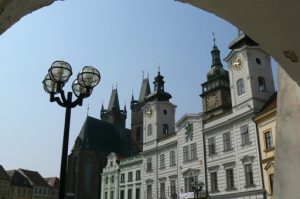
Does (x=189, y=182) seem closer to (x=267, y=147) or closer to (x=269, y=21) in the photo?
(x=267, y=147)

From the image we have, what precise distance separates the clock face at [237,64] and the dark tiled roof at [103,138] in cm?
4118

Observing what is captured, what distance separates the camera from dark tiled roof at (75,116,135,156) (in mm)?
68375

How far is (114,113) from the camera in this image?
84.3m

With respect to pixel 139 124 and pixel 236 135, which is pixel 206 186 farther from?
pixel 139 124

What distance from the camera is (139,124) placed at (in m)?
77.8

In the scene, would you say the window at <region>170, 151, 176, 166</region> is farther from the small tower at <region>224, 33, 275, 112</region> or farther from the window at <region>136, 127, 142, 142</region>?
the window at <region>136, 127, 142, 142</region>

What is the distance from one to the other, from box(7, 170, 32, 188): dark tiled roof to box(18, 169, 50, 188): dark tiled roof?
63.6 inches

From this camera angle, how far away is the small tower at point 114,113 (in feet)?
276

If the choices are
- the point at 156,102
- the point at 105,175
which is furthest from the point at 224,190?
the point at 105,175

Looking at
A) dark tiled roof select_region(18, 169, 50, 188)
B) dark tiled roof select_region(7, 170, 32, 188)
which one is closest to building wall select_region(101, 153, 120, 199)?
dark tiled roof select_region(7, 170, 32, 188)

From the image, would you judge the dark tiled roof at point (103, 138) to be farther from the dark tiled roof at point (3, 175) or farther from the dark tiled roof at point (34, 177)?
the dark tiled roof at point (34, 177)

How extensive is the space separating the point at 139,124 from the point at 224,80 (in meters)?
37.5

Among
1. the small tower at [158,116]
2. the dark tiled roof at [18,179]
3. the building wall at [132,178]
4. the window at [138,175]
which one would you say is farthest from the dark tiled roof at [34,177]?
the small tower at [158,116]

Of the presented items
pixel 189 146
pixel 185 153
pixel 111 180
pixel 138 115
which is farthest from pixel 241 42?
pixel 138 115
